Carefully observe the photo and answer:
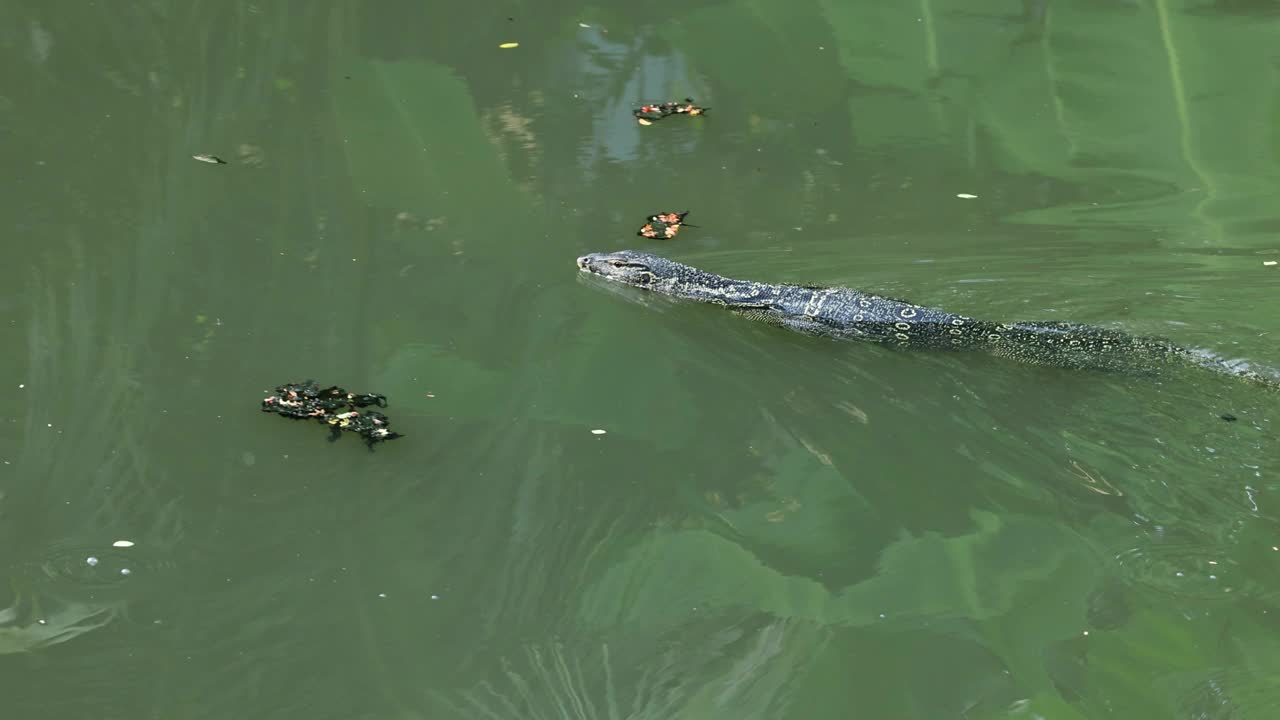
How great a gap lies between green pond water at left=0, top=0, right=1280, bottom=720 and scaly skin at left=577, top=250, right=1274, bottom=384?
4.2 inches

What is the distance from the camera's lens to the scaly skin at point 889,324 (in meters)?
4.79

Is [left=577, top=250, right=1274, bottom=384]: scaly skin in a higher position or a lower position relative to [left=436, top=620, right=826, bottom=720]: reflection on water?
higher

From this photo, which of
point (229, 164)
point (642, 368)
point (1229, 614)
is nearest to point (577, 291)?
point (642, 368)

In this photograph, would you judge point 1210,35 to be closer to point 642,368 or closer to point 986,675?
point 642,368

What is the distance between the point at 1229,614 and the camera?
353 centimetres


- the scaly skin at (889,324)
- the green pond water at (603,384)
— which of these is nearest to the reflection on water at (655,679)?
the green pond water at (603,384)

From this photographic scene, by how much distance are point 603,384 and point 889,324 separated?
1.30m

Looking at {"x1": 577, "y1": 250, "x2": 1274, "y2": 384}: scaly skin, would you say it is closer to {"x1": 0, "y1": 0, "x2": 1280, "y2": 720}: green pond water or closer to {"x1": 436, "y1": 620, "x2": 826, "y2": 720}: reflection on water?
{"x1": 0, "y1": 0, "x2": 1280, "y2": 720}: green pond water

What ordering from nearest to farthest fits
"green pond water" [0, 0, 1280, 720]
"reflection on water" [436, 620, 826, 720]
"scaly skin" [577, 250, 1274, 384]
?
"reflection on water" [436, 620, 826, 720]
"green pond water" [0, 0, 1280, 720]
"scaly skin" [577, 250, 1274, 384]

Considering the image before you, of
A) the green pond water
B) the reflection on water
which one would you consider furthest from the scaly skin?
the reflection on water

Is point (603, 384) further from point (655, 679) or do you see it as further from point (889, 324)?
point (655, 679)

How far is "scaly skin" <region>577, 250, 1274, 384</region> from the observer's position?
4.79 metres

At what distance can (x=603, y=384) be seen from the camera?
Answer: 449 cm

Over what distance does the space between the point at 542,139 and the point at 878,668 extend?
3.75 m
